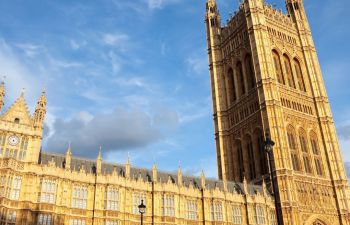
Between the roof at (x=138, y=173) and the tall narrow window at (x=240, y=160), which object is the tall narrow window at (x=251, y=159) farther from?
the roof at (x=138, y=173)

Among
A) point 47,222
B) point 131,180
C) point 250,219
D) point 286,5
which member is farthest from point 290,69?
point 47,222

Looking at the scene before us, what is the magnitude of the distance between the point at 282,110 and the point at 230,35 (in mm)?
24461

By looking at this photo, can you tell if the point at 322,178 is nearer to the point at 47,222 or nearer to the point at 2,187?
the point at 47,222

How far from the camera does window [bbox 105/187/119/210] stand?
4594 centimetres

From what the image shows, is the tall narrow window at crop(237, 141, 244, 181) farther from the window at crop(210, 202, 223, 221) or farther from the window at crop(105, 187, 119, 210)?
the window at crop(105, 187, 119, 210)

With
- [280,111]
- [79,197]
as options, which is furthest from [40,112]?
[280,111]

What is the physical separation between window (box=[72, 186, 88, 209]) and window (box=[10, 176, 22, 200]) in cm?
638

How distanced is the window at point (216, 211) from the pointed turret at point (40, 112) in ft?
85.8

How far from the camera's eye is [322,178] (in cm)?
6788

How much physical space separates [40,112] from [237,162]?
4212 cm

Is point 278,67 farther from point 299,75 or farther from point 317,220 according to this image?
point 317,220

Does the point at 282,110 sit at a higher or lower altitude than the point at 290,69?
lower

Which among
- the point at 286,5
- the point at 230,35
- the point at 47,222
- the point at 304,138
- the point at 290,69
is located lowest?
the point at 47,222

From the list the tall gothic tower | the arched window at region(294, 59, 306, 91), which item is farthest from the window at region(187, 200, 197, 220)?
the arched window at region(294, 59, 306, 91)
